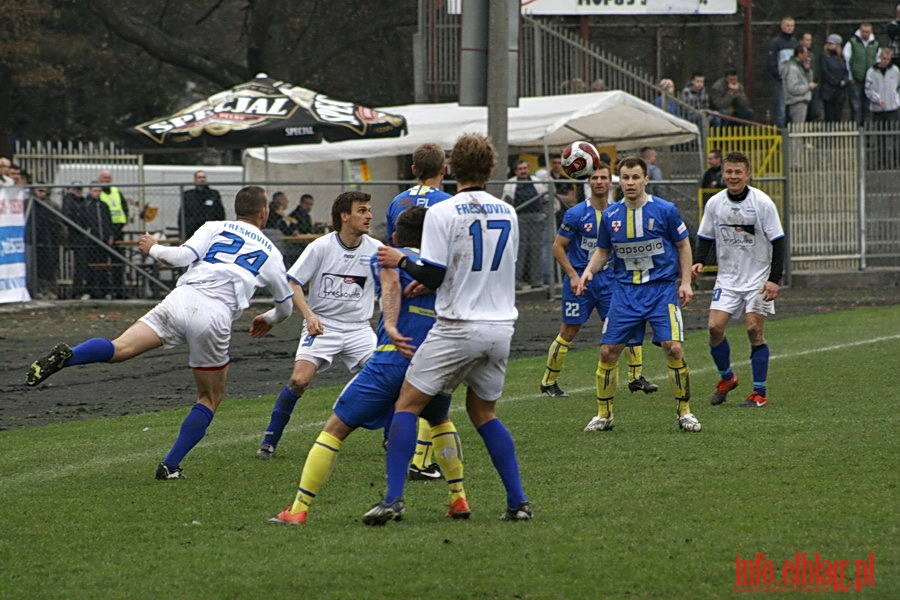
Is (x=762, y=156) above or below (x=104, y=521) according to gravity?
above

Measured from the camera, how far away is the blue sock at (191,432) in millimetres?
8594

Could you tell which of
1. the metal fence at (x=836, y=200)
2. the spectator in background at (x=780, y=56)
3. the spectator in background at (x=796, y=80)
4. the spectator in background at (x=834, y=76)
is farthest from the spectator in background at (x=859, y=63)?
the metal fence at (x=836, y=200)

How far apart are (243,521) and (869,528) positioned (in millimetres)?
3067

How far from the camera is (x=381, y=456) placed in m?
9.52

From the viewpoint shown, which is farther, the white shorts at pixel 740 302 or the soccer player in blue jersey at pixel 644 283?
the white shorts at pixel 740 302

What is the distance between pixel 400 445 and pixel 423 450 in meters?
1.77

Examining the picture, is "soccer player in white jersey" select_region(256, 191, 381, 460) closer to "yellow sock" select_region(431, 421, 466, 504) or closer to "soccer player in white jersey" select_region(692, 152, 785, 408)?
"yellow sock" select_region(431, 421, 466, 504)

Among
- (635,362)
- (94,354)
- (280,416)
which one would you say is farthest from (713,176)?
(94,354)

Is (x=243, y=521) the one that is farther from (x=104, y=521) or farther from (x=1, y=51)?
(x=1, y=51)

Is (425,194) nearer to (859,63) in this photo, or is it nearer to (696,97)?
(696,97)

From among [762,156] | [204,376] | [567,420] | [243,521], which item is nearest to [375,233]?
[762,156]

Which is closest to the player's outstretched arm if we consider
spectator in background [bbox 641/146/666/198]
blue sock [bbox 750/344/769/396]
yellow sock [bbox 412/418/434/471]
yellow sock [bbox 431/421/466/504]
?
yellow sock [bbox 431/421/466/504]

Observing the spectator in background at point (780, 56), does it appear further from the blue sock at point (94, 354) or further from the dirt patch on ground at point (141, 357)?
the blue sock at point (94, 354)

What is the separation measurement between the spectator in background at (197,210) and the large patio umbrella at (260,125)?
117 centimetres
